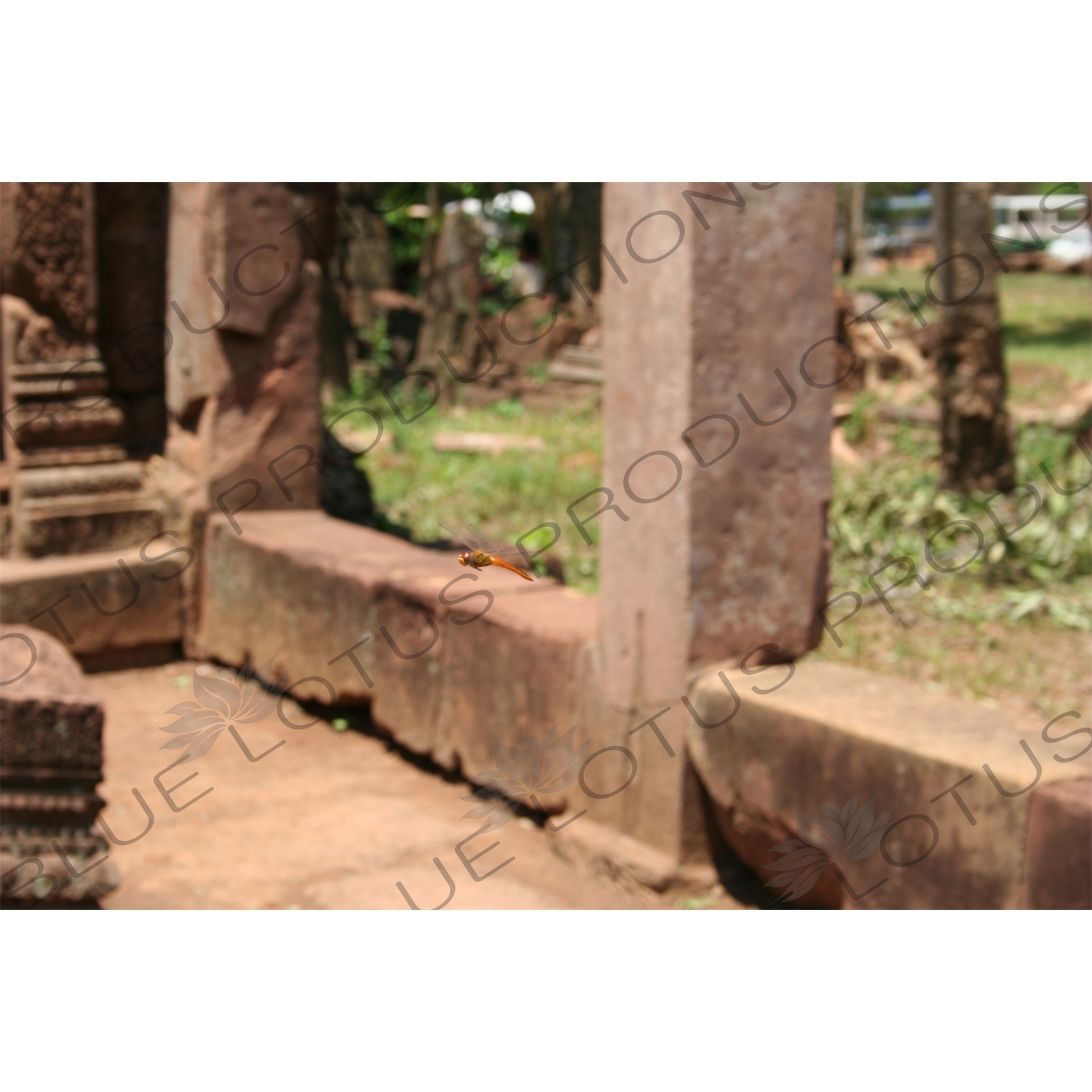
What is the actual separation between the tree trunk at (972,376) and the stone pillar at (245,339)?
3.28 meters

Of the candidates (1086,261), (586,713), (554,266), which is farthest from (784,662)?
(1086,261)

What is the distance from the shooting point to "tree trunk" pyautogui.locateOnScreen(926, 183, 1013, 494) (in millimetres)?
6078

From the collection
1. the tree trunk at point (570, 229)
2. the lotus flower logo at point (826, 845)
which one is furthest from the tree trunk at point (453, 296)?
the lotus flower logo at point (826, 845)

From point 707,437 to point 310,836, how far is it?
1.61 metres

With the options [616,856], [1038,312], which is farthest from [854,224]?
[616,856]

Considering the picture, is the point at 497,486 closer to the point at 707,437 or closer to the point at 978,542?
the point at 978,542

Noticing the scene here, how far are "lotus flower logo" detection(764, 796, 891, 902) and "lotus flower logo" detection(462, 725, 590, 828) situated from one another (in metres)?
0.67

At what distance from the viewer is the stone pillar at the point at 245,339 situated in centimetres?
442

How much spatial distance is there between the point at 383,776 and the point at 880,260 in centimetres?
1940

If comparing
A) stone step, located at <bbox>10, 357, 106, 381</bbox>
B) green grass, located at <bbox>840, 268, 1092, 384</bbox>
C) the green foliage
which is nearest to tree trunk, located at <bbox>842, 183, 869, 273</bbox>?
green grass, located at <bbox>840, 268, 1092, 384</bbox>

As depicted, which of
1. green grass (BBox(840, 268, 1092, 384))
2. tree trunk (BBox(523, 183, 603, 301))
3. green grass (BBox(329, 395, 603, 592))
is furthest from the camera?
tree trunk (BBox(523, 183, 603, 301))

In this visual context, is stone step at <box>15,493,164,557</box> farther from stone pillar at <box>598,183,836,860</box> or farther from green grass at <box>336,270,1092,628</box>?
stone pillar at <box>598,183,836,860</box>

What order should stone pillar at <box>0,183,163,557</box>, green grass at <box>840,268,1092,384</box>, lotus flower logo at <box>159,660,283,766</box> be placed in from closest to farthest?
lotus flower logo at <box>159,660,283,766</box> < stone pillar at <box>0,183,163,557</box> < green grass at <box>840,268,1092,384</box>

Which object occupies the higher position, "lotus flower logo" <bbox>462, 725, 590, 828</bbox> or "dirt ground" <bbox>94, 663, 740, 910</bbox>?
"lotus flower logo" <bbox>462, 725, 590, 828</bbox>
